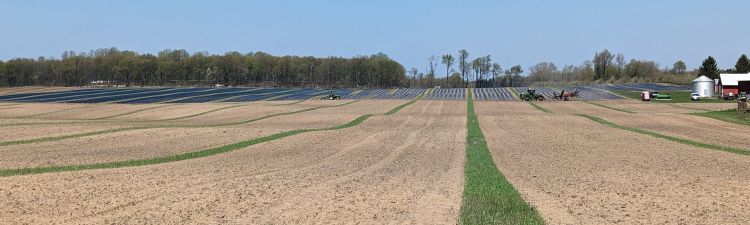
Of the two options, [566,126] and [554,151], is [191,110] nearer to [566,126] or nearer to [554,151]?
[566,126]

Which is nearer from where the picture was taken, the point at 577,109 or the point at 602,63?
the point at 577,109

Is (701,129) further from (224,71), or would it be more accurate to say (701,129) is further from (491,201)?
(224,71)

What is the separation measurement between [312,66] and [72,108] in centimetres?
12349

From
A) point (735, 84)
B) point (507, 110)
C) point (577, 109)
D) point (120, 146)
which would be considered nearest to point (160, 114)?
point (507, 110)

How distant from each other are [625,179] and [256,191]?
890 cm

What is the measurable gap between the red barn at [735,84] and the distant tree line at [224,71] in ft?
332

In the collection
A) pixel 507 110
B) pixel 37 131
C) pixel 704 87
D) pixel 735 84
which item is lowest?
pixel 37 131

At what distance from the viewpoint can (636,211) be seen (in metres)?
11.6

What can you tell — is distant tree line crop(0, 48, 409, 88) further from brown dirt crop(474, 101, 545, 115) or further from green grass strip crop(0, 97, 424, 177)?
green grass strip crop(0, 97, 424, 177)

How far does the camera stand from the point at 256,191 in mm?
13805

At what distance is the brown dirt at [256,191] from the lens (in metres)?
11.1

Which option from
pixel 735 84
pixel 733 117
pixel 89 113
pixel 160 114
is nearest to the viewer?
pixel 733 117

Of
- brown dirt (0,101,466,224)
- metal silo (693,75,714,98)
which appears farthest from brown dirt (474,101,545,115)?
metal silo (693,75,714,98)

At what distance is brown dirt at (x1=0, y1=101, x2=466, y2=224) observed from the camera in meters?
11.1
